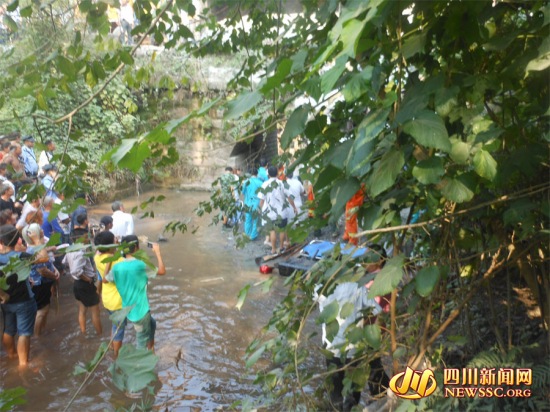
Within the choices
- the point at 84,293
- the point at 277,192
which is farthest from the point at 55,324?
the point at 277,192

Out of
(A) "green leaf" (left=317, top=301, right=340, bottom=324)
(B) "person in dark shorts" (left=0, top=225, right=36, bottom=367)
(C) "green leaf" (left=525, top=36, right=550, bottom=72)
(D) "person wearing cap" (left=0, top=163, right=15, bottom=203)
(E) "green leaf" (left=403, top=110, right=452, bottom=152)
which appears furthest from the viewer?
(D) "person wearing cap" (left=0, top=163, right=15, bottom=203)

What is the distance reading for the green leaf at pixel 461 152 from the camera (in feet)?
6.32

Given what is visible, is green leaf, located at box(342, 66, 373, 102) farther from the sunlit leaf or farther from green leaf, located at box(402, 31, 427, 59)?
the sunlit leaf

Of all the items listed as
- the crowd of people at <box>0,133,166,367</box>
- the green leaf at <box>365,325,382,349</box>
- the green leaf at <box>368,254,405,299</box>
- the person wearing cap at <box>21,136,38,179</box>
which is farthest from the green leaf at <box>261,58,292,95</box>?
the person wearing cap at <box>21,136,38,179</box>

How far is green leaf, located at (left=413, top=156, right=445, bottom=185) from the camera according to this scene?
1854 mm

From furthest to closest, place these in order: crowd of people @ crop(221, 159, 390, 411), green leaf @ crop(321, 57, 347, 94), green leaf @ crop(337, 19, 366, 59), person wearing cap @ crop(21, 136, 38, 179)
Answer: person wearing cap @ crop(21, 136, 38, 179) < crowd of people @ crop(221, 159, 390, 411) < green leaf @ crop(321, 57, 347, 94) < green leaf @ crop(337, 19, 366, 59)

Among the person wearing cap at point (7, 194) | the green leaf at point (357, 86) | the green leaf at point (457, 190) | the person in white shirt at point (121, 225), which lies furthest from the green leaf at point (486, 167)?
the person wearing cap at point (7, 194)

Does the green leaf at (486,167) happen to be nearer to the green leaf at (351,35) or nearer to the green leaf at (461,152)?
the green leaf at (461,152)

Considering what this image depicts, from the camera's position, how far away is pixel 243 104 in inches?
62.3

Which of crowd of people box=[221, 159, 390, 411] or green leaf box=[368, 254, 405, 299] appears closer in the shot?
green leaf box=[368, 254, 405, 299]

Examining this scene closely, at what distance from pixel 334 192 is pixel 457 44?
30.9 inches

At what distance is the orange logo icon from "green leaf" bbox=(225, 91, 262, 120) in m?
1.58

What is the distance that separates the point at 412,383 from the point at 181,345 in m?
4.20

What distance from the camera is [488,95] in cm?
234
